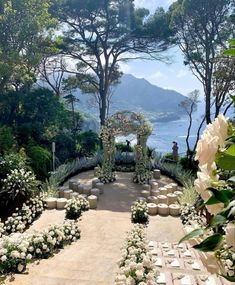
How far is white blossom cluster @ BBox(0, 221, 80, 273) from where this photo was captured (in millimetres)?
3857

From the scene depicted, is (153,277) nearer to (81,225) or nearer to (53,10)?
(81,225)

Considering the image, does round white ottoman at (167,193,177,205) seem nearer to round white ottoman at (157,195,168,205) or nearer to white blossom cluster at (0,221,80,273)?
round white ottoman at (157,195,168,205)

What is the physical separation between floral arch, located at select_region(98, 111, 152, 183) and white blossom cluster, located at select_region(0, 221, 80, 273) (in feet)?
14.8

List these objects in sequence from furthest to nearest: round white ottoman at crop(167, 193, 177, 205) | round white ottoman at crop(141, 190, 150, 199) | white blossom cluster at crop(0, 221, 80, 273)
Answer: round white ottoman at crop(141, 190, 150, 199), round white ottoman at crop(167, 193, 177, 205), white blossom cluster at crop(0, 221, 80, 273)

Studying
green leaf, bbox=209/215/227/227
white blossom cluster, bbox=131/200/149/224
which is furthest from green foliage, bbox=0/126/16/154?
green leaf, bbox=209/215/227/227

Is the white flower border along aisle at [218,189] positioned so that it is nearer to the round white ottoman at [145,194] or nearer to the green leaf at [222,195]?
the green leaf at [222,195]

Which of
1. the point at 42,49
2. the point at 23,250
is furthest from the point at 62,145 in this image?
the point at 23,250

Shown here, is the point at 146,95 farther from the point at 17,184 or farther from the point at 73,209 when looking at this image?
the point at 73,209

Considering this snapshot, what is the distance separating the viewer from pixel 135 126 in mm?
10477

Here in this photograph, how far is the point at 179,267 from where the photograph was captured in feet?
13.5

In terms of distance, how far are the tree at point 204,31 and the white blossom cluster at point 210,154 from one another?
1368 centimetres

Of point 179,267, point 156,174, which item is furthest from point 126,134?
point 179,267

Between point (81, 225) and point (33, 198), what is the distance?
153cm

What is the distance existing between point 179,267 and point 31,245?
1973 millimetres
